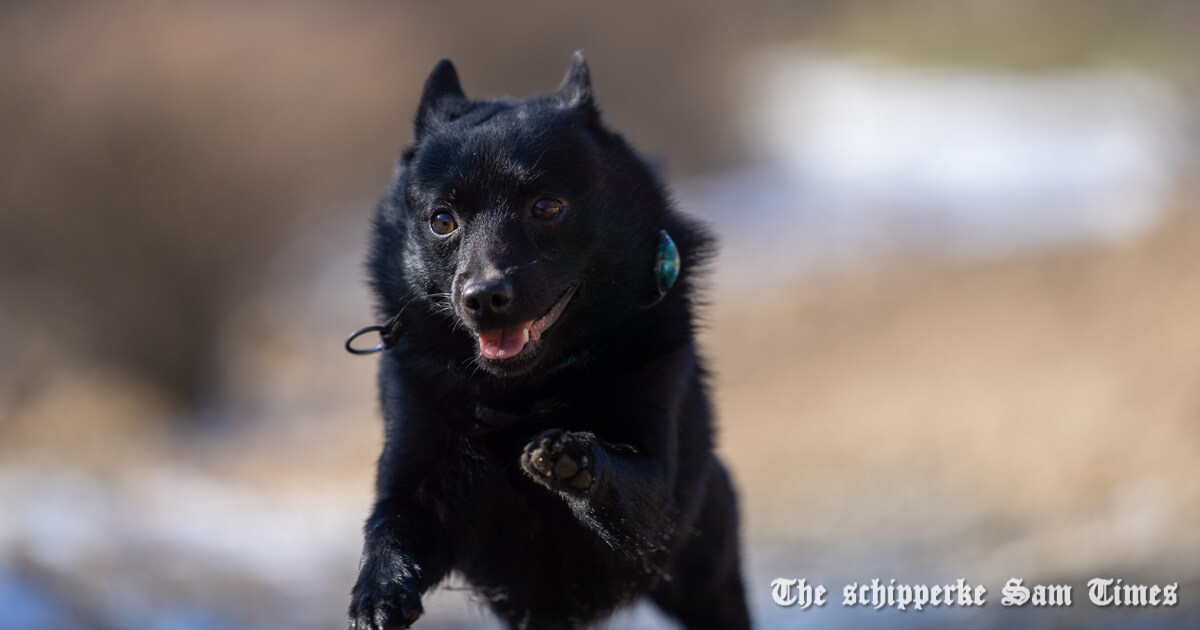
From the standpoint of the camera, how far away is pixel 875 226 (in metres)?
15.1

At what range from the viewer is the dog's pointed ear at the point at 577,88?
3961 mm

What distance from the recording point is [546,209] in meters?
3.59

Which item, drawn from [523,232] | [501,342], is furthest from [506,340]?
[523,232]

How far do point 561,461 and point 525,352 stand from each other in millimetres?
510

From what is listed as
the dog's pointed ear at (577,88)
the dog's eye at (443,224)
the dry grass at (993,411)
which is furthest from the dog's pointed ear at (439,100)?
the dry grass at (993,411)

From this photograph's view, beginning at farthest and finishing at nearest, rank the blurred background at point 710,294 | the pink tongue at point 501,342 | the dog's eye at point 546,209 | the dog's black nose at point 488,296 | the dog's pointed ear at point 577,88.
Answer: the blurred background at point 710,294 → the dog's pointed ear at point 577,88 → the dog's eye at point 546,209 → the pink tongue at point 501,342 → the dog's black nose at point 488,296

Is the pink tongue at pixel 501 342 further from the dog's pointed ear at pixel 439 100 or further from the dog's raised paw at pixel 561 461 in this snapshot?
the dog's pointed ear at pixel 439 100

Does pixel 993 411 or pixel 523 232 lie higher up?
pixel 993 411

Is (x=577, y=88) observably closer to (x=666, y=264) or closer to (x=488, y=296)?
(x=666, y=264)

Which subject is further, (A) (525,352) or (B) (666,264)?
(B) (666,264)

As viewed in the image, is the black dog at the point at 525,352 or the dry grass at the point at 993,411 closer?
the black dog at the point at 525,352

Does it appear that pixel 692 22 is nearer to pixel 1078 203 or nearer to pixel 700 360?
pixel 1078 203

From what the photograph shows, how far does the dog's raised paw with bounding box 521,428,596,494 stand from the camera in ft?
9.77

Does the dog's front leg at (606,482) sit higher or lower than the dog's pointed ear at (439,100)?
lower
